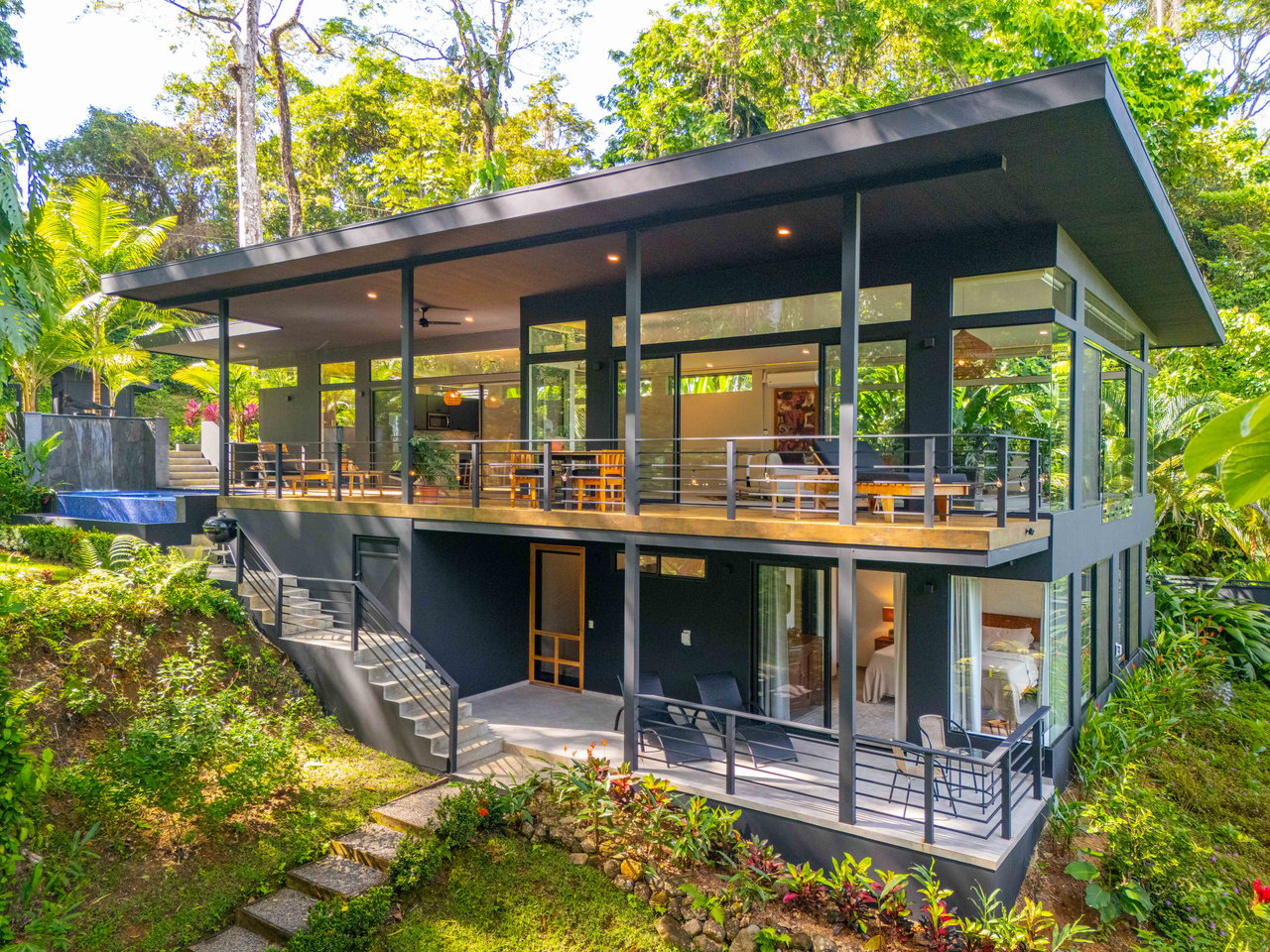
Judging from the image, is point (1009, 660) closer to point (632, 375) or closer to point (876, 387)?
point (876, 387)

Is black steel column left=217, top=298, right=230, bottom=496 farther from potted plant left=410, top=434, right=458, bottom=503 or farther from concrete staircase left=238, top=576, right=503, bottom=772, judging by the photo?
potted plant left=410, top=434, right=458, bottom=503

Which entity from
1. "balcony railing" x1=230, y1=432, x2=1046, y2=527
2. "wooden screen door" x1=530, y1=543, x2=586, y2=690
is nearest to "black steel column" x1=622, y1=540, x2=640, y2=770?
"balcony railing" x1=230, y1=432, x2=1046, y2=527

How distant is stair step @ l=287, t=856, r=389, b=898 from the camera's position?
618 cm

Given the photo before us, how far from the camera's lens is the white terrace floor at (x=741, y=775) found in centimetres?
626

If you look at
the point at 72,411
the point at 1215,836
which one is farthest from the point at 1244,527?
the point at 72,411

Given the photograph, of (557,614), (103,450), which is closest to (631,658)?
(557,614)

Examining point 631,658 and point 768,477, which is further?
point 768,477

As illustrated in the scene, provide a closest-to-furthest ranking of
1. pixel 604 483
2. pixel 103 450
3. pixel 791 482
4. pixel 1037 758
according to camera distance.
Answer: pixel 1037 758 → pixel 791 482 → pixel 604 483 → pixel 103 450

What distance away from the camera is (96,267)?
52.6 feet

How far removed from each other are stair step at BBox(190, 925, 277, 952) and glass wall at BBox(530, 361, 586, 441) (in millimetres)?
7050

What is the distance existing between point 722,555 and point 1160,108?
49.1 feet

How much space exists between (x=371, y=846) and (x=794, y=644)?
15.5 ft

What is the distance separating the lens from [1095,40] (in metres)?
16.7

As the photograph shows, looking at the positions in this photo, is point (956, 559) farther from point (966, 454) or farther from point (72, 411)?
point (72, 411)
